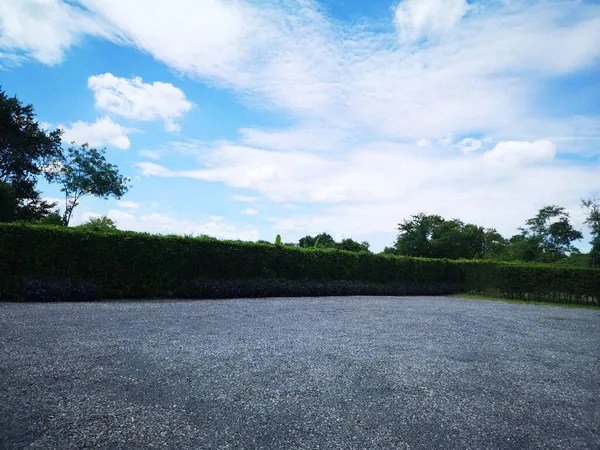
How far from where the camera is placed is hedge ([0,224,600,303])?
1025 cm

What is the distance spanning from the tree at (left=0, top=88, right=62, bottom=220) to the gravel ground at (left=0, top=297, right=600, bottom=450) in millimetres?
27005

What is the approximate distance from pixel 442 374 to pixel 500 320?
636 cm

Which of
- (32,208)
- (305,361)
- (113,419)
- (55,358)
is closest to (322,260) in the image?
(305,361)

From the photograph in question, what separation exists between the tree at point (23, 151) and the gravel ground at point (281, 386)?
88.6 ft

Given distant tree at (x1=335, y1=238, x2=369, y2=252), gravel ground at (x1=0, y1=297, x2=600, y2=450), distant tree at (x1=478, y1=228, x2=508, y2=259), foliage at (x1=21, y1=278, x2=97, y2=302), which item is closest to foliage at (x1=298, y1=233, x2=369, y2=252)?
distant tree at (x1=335, y1=238, x2=369, y2=252)

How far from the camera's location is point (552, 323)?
10.5 m

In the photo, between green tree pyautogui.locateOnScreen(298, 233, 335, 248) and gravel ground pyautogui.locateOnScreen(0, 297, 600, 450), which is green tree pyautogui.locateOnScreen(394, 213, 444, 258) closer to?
green tree pyautogui.locateOnScreen(298, 233, 335, 248)

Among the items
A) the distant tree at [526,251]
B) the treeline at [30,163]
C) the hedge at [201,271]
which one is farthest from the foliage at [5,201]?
the distant tree at [526,251]

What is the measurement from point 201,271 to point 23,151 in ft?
81.5

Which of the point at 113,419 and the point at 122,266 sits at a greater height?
the point at 122,266

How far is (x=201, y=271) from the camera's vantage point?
42.6 feet

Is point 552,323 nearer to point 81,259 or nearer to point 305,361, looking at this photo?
point 305,361

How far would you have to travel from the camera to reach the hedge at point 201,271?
404 inches

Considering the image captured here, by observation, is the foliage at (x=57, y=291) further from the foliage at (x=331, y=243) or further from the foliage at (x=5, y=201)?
the foliage at (x=331, y=243)
